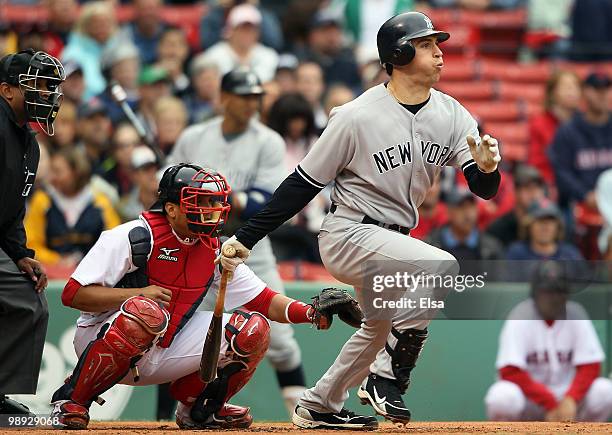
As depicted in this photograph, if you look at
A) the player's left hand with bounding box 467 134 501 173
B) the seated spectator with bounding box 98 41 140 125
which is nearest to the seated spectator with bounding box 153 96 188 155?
the seated spectator with bounding box 98 41 140 125

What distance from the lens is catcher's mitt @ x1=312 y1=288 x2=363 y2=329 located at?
233 inches

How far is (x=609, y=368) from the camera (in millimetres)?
8578

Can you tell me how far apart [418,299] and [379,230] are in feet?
1.20

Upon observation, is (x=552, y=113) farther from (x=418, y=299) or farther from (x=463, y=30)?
(x=418, y=299)

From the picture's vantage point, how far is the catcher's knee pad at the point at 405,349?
597 centimetres

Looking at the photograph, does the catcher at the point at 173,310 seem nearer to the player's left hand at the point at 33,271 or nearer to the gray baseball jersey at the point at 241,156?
the player's left hand at the point at 33,271

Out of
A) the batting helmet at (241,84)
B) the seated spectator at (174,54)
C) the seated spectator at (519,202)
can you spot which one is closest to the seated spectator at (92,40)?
the seated spectator at (174,54)

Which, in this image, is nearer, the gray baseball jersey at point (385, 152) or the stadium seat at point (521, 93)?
the gray baseball jersey at point (385, 152)

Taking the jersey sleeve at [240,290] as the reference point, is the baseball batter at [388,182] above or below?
above

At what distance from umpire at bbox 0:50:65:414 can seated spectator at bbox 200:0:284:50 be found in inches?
258

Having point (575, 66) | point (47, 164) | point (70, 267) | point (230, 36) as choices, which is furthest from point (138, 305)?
point (575, 66)

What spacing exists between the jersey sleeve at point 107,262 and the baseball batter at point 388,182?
0.49 meters

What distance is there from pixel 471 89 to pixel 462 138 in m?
7.41

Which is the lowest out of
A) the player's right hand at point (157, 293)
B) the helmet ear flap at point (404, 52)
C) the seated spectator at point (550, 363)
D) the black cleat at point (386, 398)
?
the seated spectator at point (550, 363)
